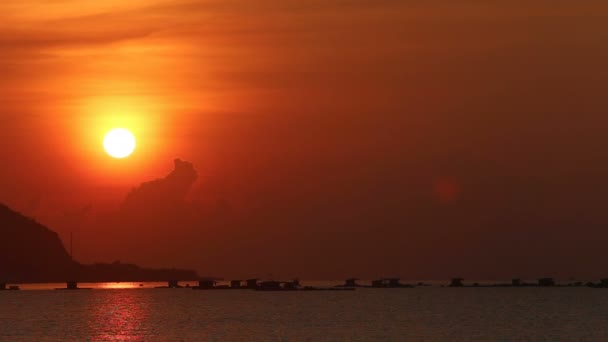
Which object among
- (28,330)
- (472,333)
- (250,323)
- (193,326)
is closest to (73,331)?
(28,330)

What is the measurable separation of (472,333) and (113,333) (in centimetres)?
5729

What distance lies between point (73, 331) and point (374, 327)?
49947mm

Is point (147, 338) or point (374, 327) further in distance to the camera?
point (374, 327)

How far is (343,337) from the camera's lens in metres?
163

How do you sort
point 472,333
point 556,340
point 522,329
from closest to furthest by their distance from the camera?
point 556,340 < point 472,333 < point 522,329

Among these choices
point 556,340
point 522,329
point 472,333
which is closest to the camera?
point 556,340

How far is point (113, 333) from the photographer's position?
175 metres

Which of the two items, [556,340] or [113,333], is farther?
[113,333]

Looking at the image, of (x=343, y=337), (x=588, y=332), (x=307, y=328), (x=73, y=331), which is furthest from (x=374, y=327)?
(x=73, y=331)

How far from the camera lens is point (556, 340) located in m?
Result: 159

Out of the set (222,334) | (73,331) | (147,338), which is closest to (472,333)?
(222,334)

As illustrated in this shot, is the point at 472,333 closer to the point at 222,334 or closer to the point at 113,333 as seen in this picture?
the point at 222,334

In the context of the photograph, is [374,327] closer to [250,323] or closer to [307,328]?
[307,328]

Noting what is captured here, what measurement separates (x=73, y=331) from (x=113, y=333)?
26.6 ft
